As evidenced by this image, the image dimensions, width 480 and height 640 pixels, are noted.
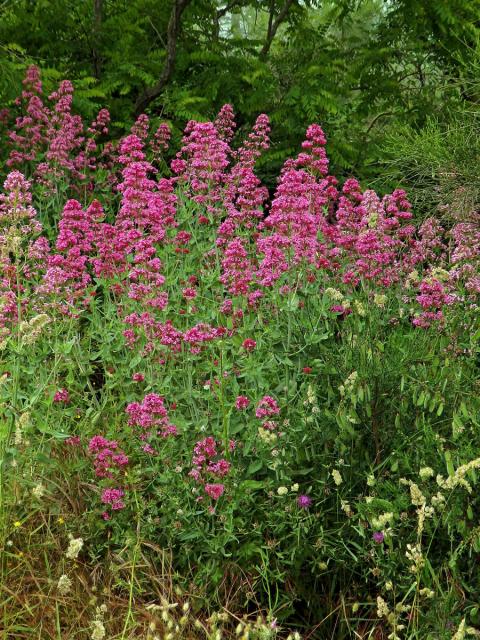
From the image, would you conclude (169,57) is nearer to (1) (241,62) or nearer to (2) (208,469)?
(1) (241,62)

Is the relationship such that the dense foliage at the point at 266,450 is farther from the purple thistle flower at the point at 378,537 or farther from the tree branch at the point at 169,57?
the tree branch at the point at 169,57

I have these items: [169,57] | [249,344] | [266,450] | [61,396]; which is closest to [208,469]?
[266,450]

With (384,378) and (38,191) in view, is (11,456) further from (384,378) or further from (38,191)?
(38,191)

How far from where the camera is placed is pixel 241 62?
8203 millimetres

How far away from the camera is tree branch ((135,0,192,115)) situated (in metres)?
7.82

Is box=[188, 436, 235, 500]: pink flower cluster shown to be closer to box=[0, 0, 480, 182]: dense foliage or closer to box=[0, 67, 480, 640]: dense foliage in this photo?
box=[0, 67, 480, 640]: dense foliage

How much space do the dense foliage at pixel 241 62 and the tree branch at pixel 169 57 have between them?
0.03 feet

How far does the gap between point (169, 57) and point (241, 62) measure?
0.73 meters

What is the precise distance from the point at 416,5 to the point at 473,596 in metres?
6.14

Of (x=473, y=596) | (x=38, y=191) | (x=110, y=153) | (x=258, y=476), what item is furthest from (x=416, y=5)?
(x=473, y=596)

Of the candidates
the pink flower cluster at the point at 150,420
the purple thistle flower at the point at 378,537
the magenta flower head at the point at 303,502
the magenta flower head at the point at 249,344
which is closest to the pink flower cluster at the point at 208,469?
the pink flower cluster at the point at 150,420

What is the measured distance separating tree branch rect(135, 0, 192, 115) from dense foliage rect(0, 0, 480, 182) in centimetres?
1

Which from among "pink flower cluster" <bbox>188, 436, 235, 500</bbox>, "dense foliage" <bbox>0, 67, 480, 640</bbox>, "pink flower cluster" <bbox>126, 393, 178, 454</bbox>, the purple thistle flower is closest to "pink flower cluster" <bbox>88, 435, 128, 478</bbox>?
"dense foliage" <bbox>0, 67, 480, 640</bbox>

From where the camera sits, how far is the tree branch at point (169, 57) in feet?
25.7
